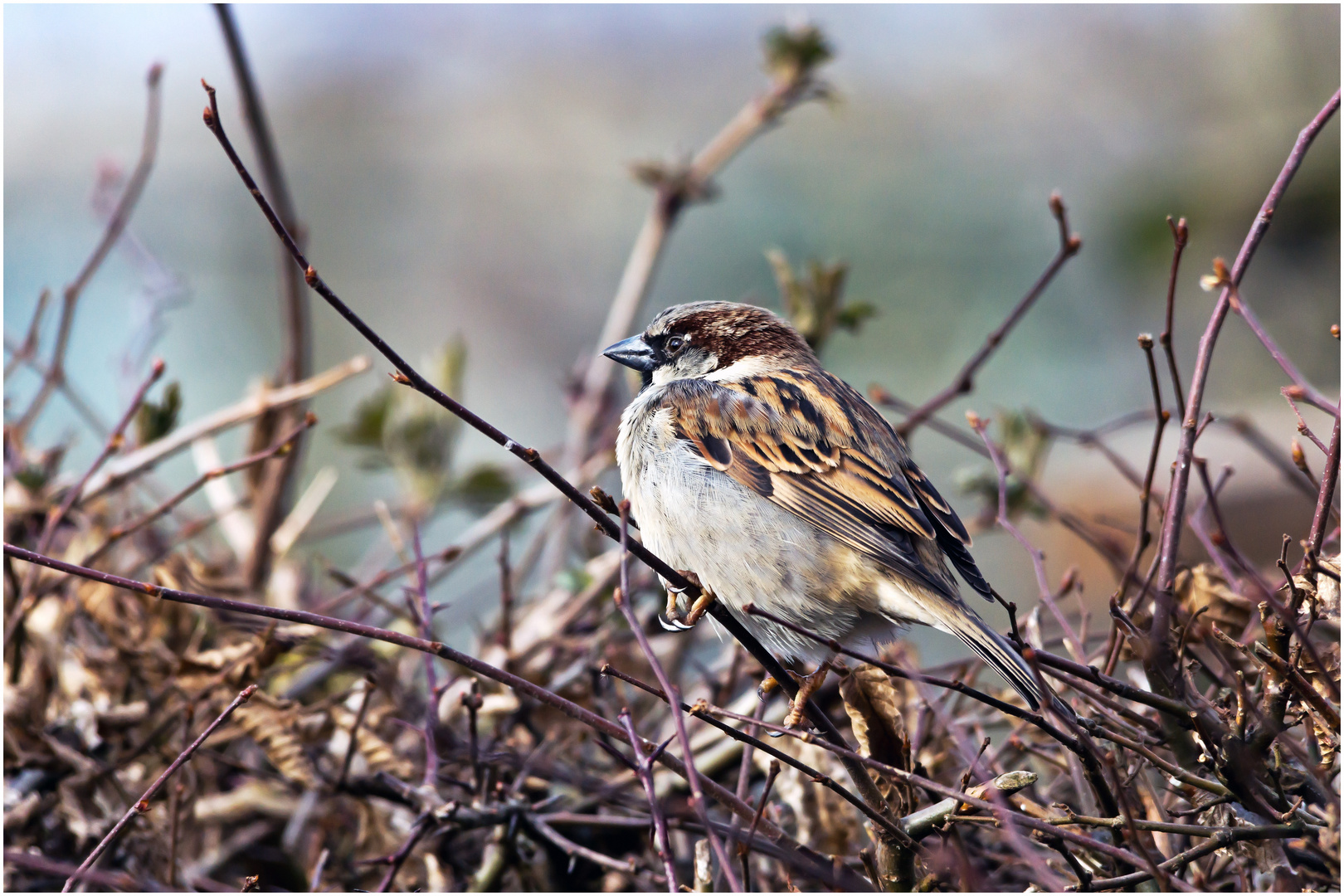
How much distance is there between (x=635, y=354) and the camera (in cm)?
298

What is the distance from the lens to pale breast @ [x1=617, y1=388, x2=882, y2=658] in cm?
232

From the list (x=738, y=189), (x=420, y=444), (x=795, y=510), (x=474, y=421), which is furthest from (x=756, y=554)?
(x=738, y=189)

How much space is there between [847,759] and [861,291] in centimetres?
721

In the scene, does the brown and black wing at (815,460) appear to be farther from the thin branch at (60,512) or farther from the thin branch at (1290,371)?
the thin branch at (60,512)

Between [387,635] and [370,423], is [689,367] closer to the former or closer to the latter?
[370,423]

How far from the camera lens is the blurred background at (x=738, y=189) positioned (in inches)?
297

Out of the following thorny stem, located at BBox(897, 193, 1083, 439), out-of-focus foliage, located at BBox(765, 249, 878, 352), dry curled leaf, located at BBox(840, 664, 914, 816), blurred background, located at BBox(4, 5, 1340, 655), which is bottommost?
dry curled leaf, located at BBox(840, 664, 914, 816)

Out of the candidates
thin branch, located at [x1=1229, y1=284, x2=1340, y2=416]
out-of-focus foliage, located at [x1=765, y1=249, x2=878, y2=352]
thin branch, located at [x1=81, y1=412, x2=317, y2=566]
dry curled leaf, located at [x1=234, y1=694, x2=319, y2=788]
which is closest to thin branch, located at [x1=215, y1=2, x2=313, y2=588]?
thin branch, located at [x1=81, y1=412, x2=317, y2=566]

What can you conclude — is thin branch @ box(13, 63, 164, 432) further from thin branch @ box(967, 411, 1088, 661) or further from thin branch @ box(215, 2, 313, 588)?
thin branch @ box(967, 411, 1088, 661)

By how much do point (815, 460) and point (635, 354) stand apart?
0.69 metres

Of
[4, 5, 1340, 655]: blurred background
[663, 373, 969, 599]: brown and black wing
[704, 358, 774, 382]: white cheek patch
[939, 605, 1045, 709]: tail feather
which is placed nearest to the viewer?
[939, 605, 1045, 709]: tail feather

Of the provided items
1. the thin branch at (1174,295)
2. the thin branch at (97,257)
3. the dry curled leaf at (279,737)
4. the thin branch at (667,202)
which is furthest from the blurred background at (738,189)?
the thin branch at (1174,295)

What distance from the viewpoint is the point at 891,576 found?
2.29 meters

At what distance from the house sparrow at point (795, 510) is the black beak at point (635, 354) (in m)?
0.23
